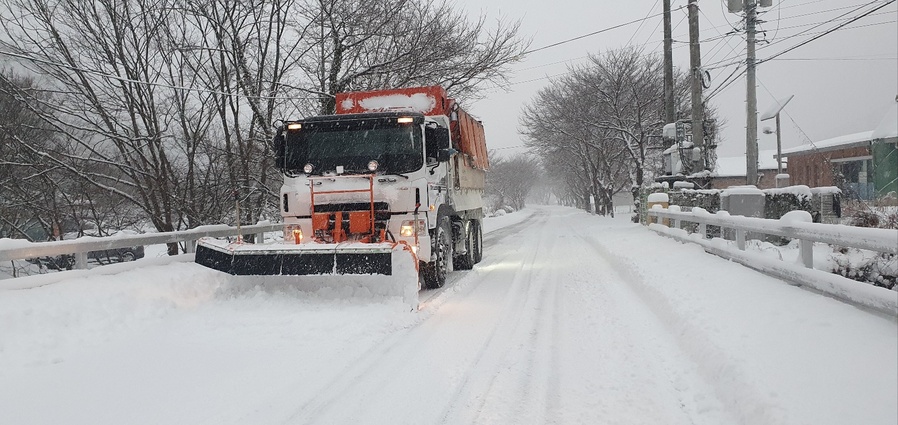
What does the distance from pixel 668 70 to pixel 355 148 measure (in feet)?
48.7

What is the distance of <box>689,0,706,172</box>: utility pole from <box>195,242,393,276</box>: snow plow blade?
12137mm

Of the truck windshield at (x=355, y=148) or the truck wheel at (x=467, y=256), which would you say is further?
the truck wheel at (x=467, y=256)

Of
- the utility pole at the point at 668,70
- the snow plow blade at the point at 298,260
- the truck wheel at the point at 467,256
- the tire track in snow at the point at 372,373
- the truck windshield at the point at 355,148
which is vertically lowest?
the tire track in snow at the point at 372,373

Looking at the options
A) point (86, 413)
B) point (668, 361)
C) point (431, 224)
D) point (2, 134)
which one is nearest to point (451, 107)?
point (431, 224)

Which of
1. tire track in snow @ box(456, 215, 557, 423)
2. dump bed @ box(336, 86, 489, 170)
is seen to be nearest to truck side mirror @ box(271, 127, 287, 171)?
dump bed @ box(336, 86, 489, 170)

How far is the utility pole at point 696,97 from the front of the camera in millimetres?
15492

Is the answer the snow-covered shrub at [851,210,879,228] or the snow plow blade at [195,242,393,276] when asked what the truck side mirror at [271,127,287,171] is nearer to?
the snow plow blade at [195,242,393,276]

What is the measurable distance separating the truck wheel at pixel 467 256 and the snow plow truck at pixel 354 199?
2.00 m

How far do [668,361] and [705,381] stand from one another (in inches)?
22.4

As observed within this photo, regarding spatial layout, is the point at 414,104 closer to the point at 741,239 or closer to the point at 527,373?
the point at 741,239

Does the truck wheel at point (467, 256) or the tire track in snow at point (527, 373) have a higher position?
the truck wheel at point (467, 256)

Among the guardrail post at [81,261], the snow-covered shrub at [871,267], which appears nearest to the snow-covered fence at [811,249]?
the snow-covered shrub at [871,267]

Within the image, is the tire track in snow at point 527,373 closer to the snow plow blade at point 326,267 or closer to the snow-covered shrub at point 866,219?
the snow plow blade at point 326,267

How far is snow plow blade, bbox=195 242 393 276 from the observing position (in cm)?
658
